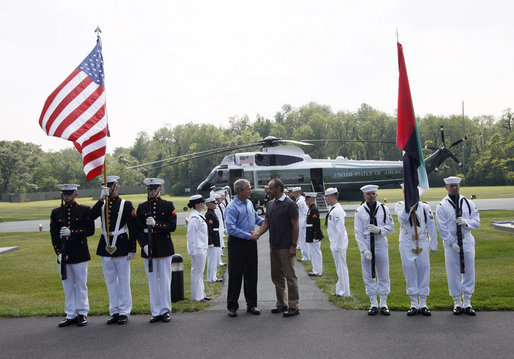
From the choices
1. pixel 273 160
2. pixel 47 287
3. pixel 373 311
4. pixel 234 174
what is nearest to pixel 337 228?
pixel 373 311

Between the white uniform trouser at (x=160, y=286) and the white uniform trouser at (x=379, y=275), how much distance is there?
A: 319 cm

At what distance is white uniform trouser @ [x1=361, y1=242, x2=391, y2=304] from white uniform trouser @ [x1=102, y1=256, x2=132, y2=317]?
3.82 metres

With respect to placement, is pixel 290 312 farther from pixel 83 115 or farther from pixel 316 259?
pixel 83 115

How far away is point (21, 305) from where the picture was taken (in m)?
8.59

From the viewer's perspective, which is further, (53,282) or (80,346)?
(53,282)

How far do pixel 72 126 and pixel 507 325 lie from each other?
7.27 metres

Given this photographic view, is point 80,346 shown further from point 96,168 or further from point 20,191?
point 20,191

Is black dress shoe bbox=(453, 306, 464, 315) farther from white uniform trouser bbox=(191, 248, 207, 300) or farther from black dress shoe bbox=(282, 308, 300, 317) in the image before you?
white uniform trouser bbox=(191, 248, 207, 300)

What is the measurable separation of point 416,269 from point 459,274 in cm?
70

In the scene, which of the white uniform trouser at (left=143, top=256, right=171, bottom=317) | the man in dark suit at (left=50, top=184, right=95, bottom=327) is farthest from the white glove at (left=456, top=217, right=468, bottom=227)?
the man in dark suit at (left=50, top=184, right=95, bottom=327)

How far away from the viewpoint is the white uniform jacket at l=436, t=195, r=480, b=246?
7.21 metres

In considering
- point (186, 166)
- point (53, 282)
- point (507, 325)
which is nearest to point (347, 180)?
point (53, 282)

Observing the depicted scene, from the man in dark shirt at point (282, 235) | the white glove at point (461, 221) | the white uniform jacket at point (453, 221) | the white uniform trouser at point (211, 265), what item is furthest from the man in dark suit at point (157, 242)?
the white glove at point (461, 221)

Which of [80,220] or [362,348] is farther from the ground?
[80,220]
